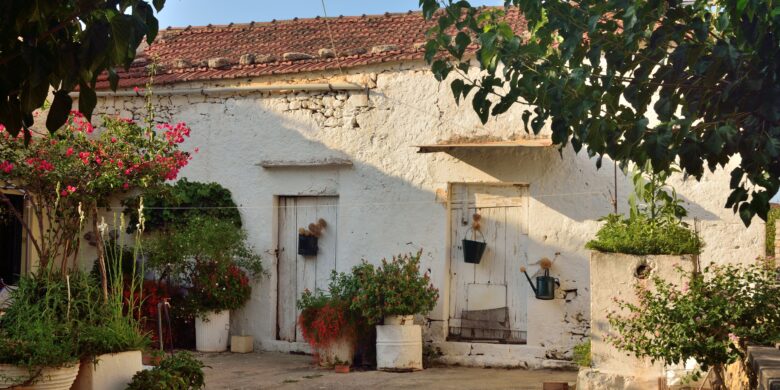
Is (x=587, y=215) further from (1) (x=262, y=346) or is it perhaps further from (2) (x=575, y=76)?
(2) (x=575, y=76)

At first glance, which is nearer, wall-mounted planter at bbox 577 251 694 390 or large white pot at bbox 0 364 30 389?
large white pot at bbox 0 364 30 389

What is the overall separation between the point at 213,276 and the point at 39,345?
4.82 metres

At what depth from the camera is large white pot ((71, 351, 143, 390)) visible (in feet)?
23.4

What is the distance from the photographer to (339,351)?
10766 millimetres

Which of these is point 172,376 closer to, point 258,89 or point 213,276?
point 213,276

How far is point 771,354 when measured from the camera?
5.78 metres

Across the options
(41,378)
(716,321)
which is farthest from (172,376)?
(716,321)

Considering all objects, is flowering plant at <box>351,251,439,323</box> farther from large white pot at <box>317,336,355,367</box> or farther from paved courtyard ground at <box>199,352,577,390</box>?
paved courtyard ground at <box>199,352,577,390</box>

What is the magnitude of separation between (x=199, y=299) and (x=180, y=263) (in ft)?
1.58

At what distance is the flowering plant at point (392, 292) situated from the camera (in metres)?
10.5

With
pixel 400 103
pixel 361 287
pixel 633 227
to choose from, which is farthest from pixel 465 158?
pixel 633 227

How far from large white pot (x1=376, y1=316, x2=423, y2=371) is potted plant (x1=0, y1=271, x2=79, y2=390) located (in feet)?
13.0

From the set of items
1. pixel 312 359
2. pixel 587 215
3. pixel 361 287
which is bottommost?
pixel 312 359

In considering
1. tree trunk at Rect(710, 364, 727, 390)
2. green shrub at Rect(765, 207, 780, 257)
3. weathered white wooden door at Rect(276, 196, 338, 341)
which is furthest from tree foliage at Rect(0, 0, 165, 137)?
green shrub at Rect(765, 207, 780, 257)
